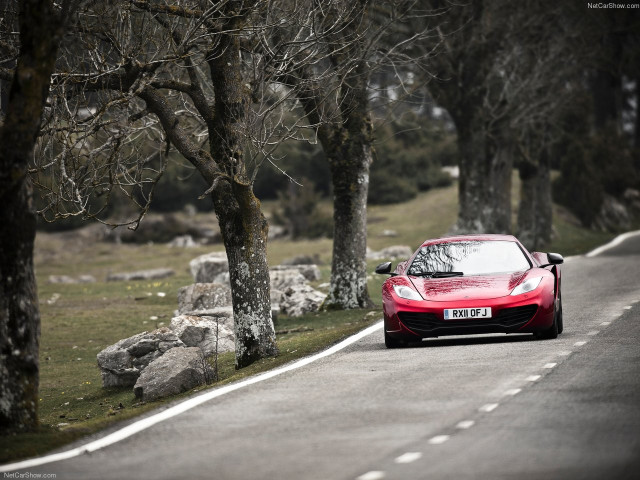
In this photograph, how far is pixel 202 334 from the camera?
18844 mm

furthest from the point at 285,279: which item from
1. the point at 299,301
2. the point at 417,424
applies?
the point at 417,424

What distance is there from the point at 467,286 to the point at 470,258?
1012 mm

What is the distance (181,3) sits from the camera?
1543 cm

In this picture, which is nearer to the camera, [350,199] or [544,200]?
[350,199]

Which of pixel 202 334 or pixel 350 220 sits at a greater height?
pixel 350 220

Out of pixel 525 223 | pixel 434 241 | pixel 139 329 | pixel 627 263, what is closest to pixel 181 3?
pixel 434 241

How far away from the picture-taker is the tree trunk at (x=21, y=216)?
31.2 feet

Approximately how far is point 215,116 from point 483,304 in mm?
4654

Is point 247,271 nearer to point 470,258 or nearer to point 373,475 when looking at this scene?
point 470,258

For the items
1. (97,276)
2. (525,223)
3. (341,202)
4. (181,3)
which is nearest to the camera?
(181,3)

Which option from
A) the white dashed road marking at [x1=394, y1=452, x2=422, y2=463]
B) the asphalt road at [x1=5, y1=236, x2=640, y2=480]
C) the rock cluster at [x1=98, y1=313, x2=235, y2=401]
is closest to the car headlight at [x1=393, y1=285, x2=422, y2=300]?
the asphalt road at [x1=5, y1=236, x2=640, y2=480]

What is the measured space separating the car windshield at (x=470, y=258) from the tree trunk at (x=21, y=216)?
6283 mm

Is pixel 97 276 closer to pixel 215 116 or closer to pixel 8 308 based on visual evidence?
pixel 215 116

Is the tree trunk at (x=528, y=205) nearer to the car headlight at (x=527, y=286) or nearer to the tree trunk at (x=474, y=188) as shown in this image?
the tree trunk at (x=474, y=188)
